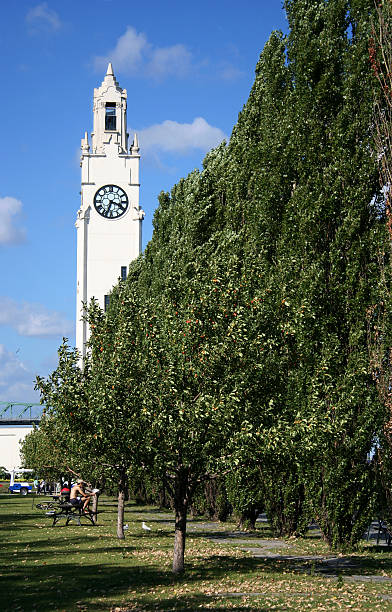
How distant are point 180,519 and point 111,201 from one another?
72.0 m

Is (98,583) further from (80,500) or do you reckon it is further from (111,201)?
(111,201)

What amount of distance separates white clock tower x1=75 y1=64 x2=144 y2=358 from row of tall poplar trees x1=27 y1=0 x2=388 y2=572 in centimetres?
4884

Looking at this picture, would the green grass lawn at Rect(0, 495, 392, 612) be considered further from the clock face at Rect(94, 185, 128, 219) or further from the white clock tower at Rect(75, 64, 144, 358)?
the clock face at Rect(94, 185, 128, 219)

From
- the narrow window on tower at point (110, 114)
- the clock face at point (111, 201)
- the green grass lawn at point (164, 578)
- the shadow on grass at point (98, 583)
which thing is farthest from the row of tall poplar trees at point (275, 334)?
the narrow window on tower at point (110, 114)

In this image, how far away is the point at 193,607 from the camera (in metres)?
11.8

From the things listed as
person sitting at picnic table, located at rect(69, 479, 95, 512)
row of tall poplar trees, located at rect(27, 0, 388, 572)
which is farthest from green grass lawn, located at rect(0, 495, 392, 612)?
person sitting at picnic table, located at rect(69, 479, 95, 512)

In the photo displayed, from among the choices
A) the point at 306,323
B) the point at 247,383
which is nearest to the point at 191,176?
the point at 306,323

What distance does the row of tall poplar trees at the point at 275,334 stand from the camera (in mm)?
15258

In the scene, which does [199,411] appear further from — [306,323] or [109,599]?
[306,323]

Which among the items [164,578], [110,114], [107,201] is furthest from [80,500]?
[110,114]

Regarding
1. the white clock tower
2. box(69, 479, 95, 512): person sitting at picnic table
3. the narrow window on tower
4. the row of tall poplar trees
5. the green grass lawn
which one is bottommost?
the green grass lawn

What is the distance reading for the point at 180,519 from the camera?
51.8ft

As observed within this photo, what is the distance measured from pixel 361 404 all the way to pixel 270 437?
723 centimetres

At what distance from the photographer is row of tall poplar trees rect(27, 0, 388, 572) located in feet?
50.1
